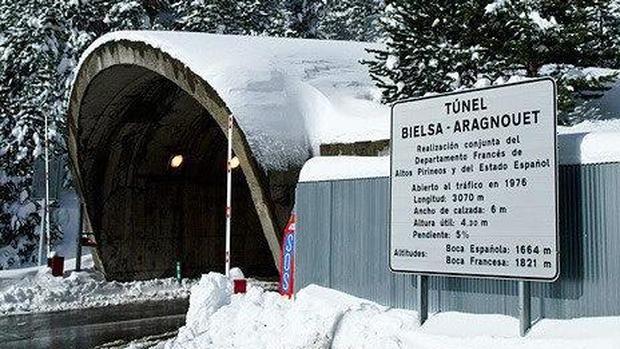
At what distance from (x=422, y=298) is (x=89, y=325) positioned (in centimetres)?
828

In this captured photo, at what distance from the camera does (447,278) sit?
301 inches

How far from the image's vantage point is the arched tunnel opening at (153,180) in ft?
65.7

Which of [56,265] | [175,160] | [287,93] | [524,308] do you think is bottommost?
[56,265]

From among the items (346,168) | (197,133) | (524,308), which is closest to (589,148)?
(524,308)

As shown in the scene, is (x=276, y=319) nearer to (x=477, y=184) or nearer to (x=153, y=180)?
(x=477, y=184)

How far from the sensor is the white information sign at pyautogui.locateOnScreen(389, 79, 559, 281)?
257 inches

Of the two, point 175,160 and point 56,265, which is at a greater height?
point 175,160

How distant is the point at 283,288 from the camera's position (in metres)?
11.4

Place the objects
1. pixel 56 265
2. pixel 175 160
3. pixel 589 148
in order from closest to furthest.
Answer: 1. pixel 589 148
2. pixel 56 265
3. pixel 175 160

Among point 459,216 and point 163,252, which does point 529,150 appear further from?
point 163,252

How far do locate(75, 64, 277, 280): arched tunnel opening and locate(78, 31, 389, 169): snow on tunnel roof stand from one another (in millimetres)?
2248

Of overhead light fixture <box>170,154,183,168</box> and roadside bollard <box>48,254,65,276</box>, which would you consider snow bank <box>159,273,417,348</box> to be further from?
overhead light fixture <box>170,154,183,168</box>

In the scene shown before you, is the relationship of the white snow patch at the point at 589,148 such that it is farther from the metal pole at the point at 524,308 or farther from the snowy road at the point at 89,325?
the snowy road at the point at 89,325

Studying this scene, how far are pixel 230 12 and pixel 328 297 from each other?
35796 millimetres
